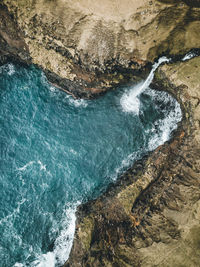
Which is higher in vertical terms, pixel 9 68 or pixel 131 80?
pixel 131 80

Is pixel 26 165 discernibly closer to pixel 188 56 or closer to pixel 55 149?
pixel 55 149

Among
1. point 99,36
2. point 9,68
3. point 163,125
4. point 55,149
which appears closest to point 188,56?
point 163,125

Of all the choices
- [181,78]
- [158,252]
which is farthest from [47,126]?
[158,252]

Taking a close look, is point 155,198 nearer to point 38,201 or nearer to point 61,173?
point 61,173

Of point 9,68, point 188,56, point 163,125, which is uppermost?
point 188,56

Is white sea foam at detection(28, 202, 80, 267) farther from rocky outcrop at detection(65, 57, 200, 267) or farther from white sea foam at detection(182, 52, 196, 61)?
white sea foam at detection(182, 52, 196, 61)

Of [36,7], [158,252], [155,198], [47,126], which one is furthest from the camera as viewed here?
[47,126]

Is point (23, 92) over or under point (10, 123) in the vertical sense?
over
